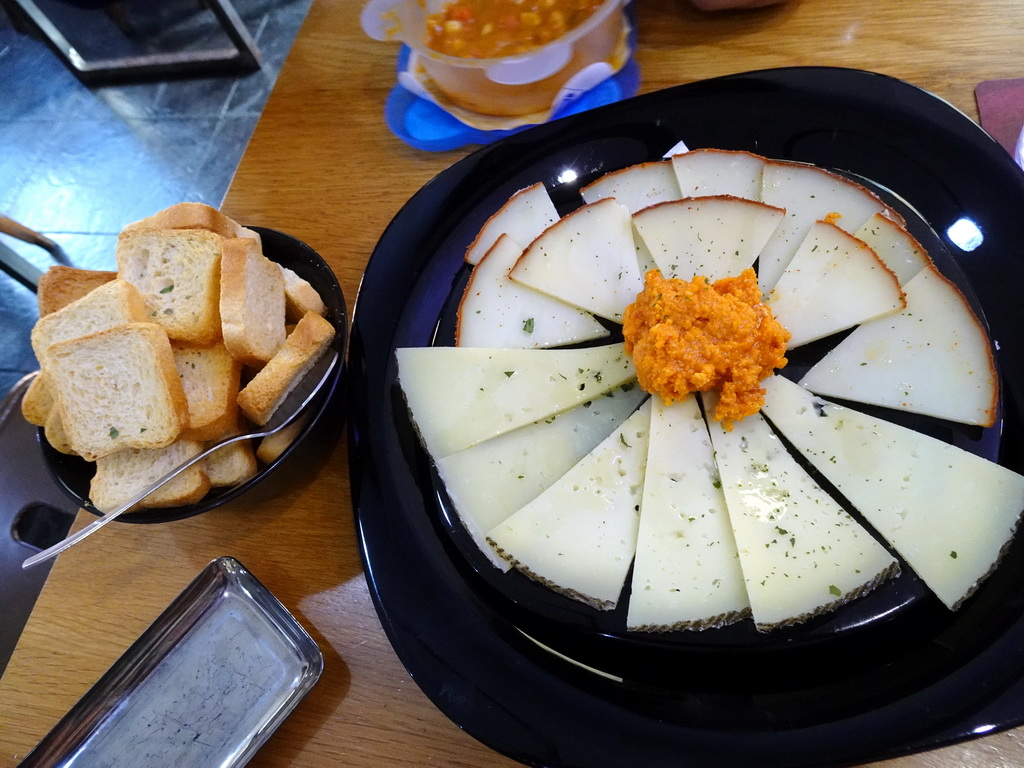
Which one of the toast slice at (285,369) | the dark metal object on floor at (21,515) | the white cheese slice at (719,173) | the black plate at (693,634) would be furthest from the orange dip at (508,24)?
the dark metal object on floor at (21,515)

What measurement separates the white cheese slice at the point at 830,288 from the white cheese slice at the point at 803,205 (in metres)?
0.05

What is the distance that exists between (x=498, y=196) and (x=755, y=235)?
0.65 meters

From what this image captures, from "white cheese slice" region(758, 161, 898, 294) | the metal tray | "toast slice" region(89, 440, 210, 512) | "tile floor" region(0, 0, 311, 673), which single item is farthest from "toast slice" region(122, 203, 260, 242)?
"tile floor" region(0, 0, 311, 673)

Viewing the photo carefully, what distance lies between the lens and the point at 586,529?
1267 millimetres

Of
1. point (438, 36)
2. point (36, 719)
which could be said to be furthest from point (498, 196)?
point (36, 719)

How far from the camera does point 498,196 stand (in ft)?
5.50

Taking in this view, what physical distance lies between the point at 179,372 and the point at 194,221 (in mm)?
370

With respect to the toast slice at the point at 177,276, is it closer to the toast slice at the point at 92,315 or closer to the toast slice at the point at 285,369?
the toast slice at the point at 92,315

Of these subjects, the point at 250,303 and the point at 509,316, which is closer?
the point at 250,303

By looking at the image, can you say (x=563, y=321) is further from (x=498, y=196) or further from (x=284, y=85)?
(x=284, y=85)

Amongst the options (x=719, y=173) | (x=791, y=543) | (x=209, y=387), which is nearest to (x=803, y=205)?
(x=719, y=173)

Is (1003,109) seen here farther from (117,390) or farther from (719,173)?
(117,390)

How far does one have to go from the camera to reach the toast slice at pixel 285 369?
4.41ft

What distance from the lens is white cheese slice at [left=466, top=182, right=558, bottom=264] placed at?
1586 millimetres
